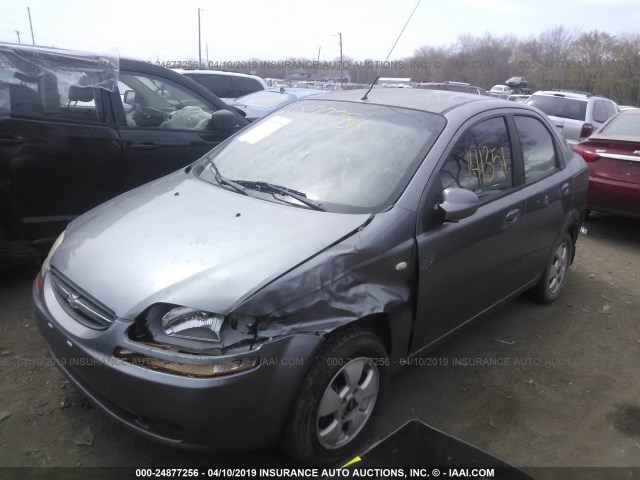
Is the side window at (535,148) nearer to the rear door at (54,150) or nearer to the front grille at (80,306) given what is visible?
the front grille at (80,306)

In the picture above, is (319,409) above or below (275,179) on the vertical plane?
below

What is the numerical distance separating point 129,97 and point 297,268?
319 cm

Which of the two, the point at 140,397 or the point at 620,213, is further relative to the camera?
the point at 620,213

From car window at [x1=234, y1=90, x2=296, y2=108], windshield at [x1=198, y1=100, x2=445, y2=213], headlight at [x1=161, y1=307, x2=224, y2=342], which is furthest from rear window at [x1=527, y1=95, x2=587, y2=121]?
headlight at [x1=161, y1=307, x2=224, y2=342]

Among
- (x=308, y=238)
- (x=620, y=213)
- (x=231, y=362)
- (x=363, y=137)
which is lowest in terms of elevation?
(x=620, y=213)

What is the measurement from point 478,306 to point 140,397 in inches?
83.0

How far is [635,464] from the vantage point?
8.33 feet

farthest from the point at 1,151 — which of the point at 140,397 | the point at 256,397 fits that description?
the point at 256,397

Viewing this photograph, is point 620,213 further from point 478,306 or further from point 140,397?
point 140,397

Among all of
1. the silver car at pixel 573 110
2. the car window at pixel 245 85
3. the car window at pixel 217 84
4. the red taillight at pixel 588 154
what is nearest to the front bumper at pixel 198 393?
the red taillight at pixel 588 154

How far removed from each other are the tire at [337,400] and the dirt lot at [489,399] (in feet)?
0.82

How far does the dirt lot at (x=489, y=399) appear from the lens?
2389mm

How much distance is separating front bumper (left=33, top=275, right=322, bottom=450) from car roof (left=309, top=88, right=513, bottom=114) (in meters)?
1.79

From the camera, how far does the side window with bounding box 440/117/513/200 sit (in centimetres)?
283
